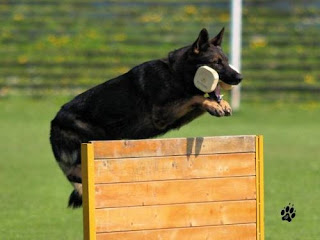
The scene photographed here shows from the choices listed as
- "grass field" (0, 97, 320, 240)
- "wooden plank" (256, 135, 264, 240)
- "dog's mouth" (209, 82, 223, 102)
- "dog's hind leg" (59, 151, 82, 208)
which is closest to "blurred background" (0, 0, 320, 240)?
"grass field" (0, 97, 320, 240)

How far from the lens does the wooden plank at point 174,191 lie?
501 cm

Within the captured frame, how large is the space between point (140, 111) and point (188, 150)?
3.10ft

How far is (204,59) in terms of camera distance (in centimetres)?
591

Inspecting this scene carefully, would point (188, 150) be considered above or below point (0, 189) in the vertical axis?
above

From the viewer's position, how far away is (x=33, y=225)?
736cm

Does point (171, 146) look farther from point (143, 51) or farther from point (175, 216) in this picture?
Answer: point (143, 51)

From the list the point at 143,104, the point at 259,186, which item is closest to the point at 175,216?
the point at 259,186

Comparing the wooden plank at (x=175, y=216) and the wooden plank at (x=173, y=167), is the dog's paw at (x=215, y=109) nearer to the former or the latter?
the wooden plank at (x=173, y=167)

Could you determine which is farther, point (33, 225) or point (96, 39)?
point (96, 39)

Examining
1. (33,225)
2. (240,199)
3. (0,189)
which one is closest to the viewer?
(240,199)

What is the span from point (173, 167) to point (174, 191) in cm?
13

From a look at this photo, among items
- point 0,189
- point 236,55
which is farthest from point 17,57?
point 0,189

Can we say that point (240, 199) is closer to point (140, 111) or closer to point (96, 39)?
point (140, 111)

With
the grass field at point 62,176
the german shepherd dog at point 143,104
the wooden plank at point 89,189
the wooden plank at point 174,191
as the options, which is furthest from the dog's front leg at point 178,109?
the grass field at point 62,176
